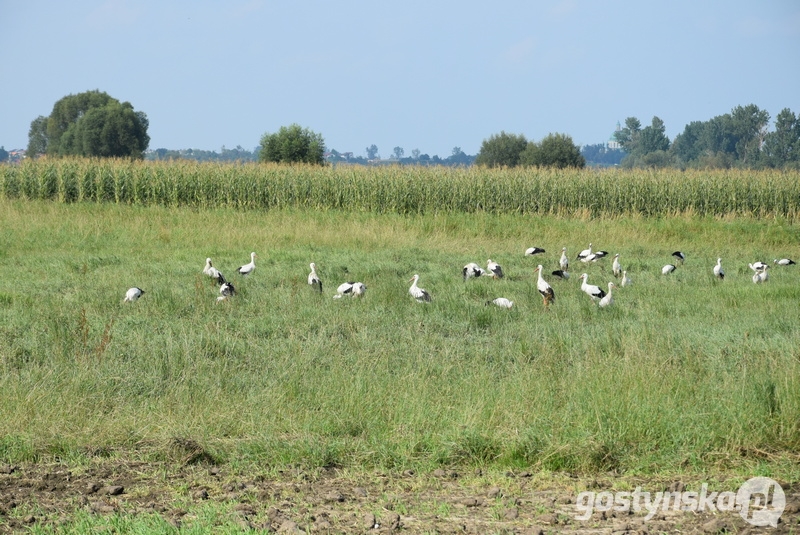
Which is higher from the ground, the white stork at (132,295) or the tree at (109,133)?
the tree at (109,133)

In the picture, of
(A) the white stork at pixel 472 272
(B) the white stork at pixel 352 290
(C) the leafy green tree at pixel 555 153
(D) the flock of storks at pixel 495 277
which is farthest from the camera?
(C) the leafy green tree at pixel 555 153

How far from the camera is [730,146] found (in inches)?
3701

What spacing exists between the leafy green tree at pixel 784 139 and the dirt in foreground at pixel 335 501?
76810 mm

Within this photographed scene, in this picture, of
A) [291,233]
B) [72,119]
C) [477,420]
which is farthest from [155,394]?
[72,119]

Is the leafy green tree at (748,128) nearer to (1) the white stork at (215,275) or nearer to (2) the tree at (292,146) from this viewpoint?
(2) the tree at (292,146)

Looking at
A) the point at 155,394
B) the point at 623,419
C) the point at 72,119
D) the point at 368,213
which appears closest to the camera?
the point at 623,419

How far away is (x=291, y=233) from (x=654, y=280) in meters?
9.88

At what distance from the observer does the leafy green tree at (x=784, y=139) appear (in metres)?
74.6

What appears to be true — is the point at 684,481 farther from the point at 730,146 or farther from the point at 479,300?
the point at 730,146

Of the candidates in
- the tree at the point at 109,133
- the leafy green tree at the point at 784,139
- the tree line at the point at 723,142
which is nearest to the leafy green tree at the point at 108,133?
the tree at the point at 109,133

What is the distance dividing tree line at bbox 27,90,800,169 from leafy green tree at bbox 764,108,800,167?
0.09 meters

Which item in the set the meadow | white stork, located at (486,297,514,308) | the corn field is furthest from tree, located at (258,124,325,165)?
white stork, located at (486,297,514,308)

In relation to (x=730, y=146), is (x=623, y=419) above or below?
below

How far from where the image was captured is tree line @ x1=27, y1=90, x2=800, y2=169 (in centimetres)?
5306
